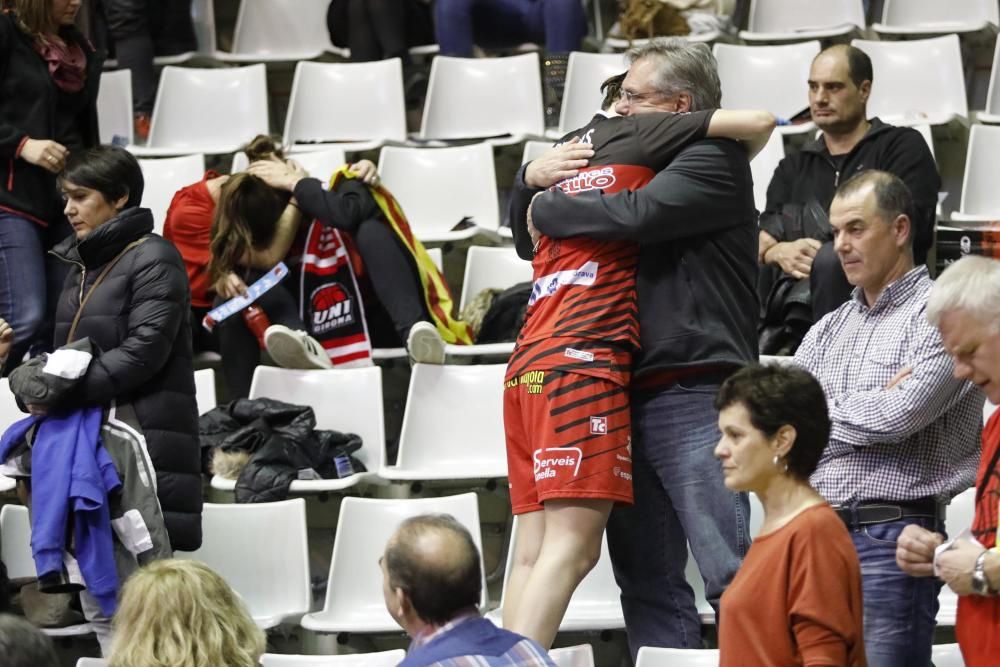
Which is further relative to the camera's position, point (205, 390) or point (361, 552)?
point (205, 390)

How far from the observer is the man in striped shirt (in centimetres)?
231

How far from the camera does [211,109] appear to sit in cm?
665

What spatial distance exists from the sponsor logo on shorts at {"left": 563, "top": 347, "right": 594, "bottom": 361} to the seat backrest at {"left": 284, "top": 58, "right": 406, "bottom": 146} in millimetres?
3549

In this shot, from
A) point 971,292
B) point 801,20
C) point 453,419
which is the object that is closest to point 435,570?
point 971,292

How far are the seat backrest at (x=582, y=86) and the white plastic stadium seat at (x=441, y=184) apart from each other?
560 millimetres

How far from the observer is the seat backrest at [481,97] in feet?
20.9

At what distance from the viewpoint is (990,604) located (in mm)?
2404

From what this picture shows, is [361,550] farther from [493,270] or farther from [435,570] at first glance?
[435,570]

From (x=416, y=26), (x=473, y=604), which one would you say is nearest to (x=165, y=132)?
(x=416, y=26)

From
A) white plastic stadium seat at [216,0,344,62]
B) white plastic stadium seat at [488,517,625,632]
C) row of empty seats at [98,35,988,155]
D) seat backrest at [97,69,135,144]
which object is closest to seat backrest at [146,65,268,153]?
row of empty seats at [98,35,988,155]

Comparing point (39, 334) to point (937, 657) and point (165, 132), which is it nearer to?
point (165, 132)

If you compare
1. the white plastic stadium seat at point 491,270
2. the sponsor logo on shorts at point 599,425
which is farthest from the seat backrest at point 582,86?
the sponsor logo on shorts at point 599,425

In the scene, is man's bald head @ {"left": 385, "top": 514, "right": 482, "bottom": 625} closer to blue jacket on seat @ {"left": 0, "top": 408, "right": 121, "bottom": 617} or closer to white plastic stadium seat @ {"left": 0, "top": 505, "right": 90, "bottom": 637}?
blue jacket on seat @ {"left": 0, "top": 408, "right": 121, "bottom": 617}

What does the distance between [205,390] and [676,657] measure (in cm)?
232
